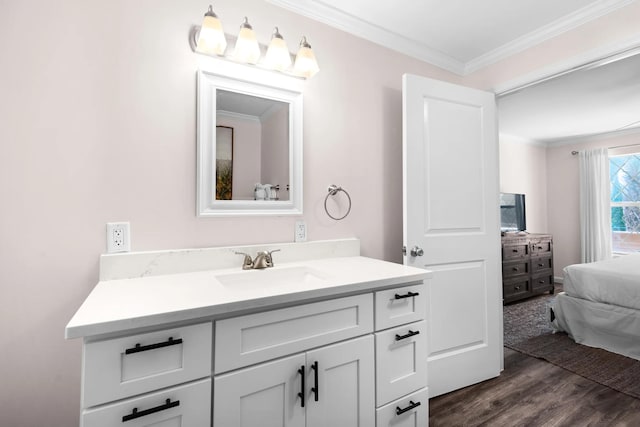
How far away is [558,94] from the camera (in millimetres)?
3322

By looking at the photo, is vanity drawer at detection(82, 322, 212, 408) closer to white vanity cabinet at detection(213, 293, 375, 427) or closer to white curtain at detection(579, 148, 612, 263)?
white vanity cabinet at detection(213, 293, 375, 427)

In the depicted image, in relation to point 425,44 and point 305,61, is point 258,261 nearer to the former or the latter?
point 305,61

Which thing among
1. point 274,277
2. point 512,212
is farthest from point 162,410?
point 512,212

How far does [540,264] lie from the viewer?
4586mm

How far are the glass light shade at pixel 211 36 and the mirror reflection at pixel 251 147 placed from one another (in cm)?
19

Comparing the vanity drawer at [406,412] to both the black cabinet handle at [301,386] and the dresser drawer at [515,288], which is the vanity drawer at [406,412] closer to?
the black cabinet handle at [301,386]

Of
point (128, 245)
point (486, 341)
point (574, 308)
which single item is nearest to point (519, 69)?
point (486, 341)

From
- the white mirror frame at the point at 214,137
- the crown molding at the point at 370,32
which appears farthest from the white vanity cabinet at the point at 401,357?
the crown molding at the point at 370,32

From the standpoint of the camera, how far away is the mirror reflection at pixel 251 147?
1.62 meters

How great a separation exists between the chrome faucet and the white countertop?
0.05 m

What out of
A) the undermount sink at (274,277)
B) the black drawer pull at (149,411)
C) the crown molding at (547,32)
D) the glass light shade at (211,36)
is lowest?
the black drawer pull at (149,411)

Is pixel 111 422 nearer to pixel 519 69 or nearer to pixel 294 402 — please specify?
pixel 294 402

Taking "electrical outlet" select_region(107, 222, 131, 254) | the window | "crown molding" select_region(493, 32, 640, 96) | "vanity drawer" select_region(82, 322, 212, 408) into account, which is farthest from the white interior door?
the window

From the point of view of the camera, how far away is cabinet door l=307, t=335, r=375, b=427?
45.6 inches
